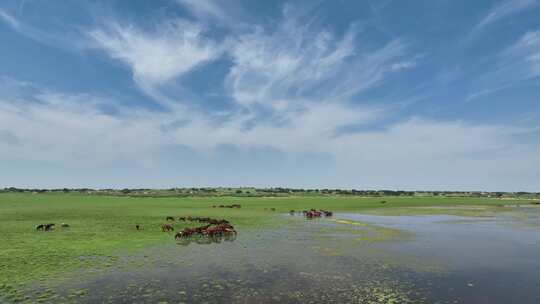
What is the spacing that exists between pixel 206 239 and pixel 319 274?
→ 12.8 metres

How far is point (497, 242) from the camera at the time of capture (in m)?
27.0

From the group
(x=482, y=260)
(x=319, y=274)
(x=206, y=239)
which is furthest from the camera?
Result: (x=206, y=239)

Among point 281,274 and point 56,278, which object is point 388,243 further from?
point 56,278

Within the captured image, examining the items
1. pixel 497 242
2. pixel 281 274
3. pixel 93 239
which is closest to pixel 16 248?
pixel 93 239

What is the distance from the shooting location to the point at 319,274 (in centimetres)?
1627

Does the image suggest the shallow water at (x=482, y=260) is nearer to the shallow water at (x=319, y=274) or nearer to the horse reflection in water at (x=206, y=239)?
the shallow water at (x=319, y=274)

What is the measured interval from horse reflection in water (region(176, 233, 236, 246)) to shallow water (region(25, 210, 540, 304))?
0.81 meters

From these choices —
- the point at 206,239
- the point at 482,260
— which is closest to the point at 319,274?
the point at 482,260

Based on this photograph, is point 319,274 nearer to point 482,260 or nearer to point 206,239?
point 482,260

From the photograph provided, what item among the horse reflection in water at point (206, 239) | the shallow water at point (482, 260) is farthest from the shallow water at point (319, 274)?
the horse reflection in water at point (206, 239)

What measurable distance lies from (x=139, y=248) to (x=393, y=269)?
50.2 feet

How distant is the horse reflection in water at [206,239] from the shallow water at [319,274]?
813 mm

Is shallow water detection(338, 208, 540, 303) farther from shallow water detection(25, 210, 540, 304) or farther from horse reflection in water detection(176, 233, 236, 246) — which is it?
horse reflection in water detection(176, 233, 236, 246)

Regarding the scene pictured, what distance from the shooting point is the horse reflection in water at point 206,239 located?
25.1m
